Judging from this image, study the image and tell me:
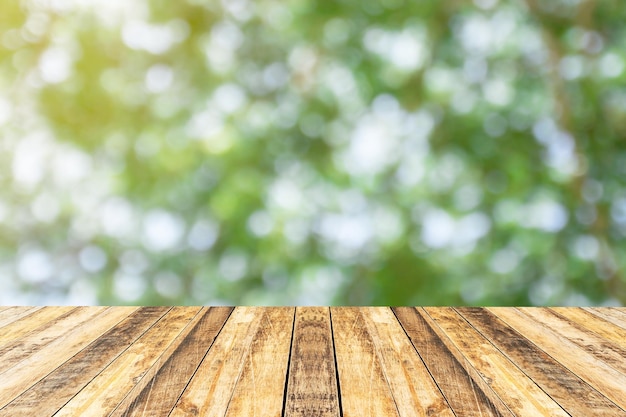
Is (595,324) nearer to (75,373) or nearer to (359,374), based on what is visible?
(359,374)

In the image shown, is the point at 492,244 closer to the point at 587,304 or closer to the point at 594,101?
the point at 587,304

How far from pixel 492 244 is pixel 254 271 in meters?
1.00

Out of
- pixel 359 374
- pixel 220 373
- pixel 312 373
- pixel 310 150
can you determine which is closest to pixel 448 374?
pixel 359 374

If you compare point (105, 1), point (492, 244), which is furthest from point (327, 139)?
point (105, 1)

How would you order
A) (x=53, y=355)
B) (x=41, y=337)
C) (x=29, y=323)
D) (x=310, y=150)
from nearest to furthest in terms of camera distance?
1. (x=53, y=355)
2. (x=41, y=337)
3. (x=29, y=323)
4. (x=310, y=150)

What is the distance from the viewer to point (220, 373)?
165 centimetres

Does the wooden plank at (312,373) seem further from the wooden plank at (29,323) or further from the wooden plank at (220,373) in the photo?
the wooden plank at (29,323)

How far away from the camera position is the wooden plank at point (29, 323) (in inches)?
81.9

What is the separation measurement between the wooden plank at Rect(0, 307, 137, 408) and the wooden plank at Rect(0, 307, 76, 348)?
150 millimetres

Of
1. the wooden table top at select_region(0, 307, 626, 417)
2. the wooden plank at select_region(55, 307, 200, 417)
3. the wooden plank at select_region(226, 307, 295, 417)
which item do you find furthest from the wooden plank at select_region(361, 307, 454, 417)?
the wooden plank at select_region(55, 307, 200, 417)

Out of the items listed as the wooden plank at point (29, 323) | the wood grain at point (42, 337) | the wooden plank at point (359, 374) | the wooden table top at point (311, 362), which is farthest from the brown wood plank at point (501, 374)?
the wooden plank at point (29, 323)

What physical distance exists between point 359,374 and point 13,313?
1.50m

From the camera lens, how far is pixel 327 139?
2.62 meters

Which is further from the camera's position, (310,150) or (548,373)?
(310,150)
